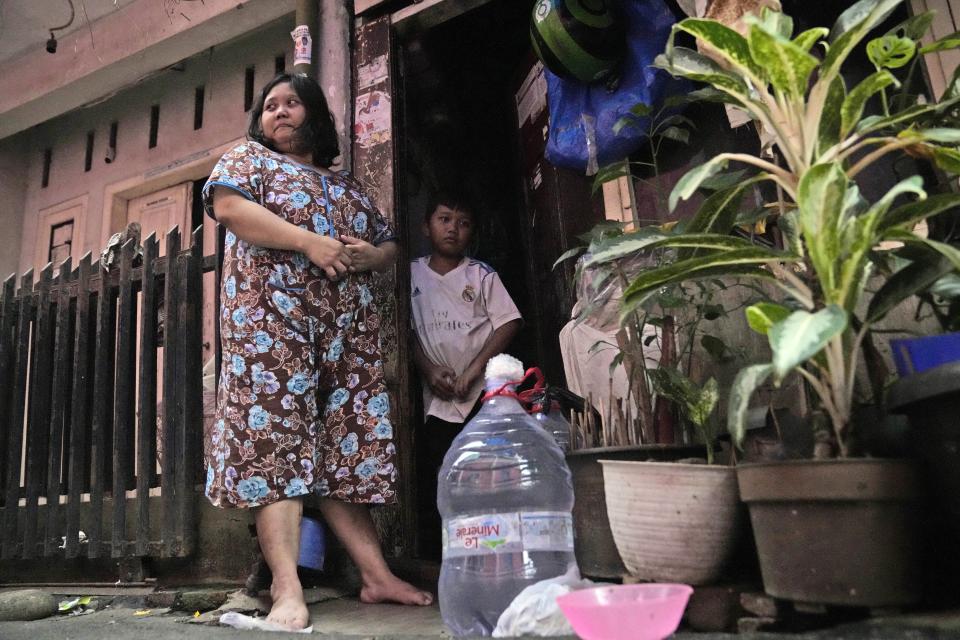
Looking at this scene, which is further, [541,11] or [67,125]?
[67,125]

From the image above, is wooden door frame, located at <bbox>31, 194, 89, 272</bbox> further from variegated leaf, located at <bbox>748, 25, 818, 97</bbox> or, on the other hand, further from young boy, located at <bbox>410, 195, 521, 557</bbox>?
variegated leaf, located at <bbox>748, 25, 818, 97</bbox>

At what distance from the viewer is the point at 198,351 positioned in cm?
305

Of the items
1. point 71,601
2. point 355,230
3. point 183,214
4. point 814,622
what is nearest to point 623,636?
point 814,622

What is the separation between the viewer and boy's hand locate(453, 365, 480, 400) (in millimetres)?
3068

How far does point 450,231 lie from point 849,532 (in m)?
2.47

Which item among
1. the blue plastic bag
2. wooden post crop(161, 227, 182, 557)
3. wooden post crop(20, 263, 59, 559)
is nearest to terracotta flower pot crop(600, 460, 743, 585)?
the blue plastic bag

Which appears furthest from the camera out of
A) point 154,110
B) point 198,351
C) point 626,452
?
point 154,110

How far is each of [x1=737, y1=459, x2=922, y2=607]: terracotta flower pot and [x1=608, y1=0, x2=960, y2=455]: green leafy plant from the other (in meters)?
0.11

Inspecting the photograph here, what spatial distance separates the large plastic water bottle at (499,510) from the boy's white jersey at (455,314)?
92 cm

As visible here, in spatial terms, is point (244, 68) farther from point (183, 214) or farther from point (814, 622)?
point (814, 622)

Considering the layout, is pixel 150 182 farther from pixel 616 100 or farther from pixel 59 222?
pixel 616 100

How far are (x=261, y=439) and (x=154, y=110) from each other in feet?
14.0

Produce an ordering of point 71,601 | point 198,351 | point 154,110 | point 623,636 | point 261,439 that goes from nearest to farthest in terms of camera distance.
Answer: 1. point 623,636
2. point 261,439
3. point 71,601
4. point 198,351
5. point 154,110

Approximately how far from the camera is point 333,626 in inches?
76.1
